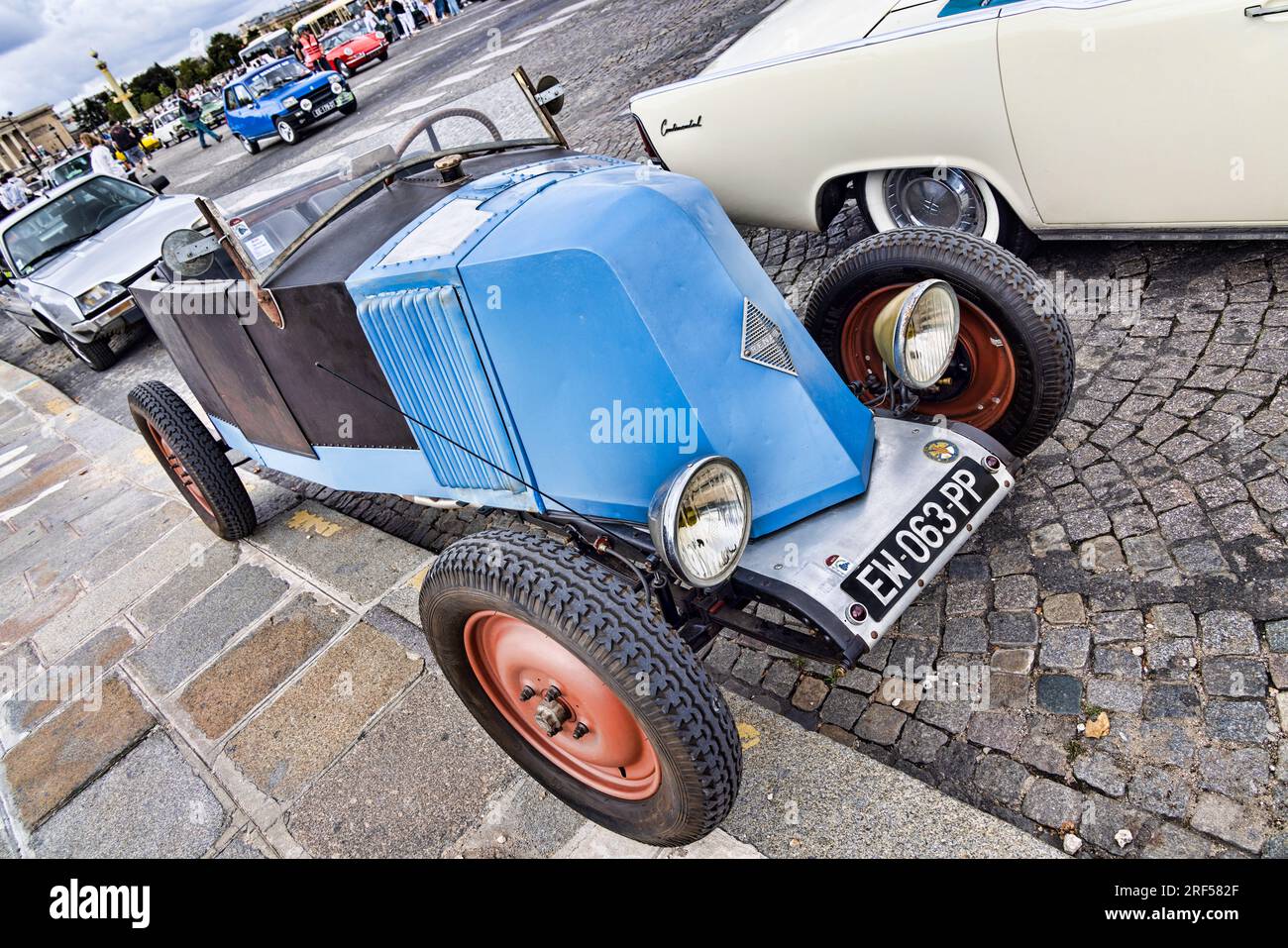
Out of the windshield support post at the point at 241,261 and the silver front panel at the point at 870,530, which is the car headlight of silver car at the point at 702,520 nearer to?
the silver front panel at the point at 870,530

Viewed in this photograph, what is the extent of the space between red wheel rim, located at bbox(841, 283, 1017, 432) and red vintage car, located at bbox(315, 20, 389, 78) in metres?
23.6

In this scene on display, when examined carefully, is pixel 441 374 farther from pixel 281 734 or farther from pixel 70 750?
pixel 70 750

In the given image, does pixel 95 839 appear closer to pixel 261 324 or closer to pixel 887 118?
pixel 261 324

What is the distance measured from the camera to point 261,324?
2.94m

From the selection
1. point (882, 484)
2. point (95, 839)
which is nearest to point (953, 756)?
point (882, 484)

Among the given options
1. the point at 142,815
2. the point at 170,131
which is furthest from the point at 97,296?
the point at 170,131

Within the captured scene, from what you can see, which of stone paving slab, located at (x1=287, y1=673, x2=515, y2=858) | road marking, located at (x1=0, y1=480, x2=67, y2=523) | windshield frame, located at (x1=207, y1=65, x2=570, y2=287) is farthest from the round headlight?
road marking, located at (x1=0, y1=480, x2=67, y2=523)

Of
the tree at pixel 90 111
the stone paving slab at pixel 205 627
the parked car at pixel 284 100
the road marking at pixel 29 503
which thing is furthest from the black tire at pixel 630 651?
the tree at pixel 90 111

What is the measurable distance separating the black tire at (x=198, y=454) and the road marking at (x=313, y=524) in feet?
0.78

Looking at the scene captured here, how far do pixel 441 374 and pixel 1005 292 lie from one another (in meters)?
1.87

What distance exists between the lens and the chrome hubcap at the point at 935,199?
3748mm

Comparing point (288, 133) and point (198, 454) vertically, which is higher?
point (288, 133)

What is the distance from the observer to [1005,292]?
2561 mm
